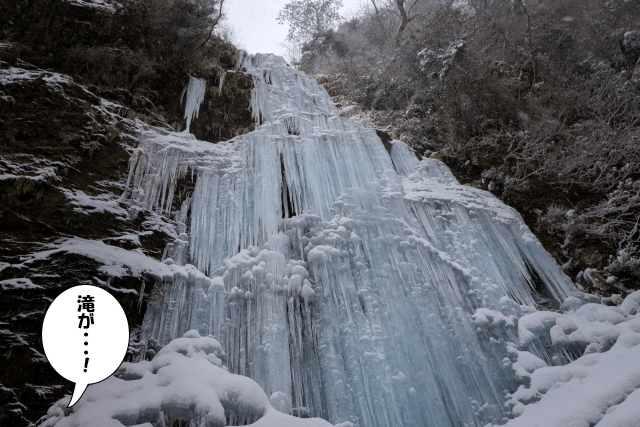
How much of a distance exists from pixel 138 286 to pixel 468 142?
681cm

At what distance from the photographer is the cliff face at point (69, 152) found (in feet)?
13.3

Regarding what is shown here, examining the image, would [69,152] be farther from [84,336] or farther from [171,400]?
[171,400]

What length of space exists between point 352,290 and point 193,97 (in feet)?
17.3

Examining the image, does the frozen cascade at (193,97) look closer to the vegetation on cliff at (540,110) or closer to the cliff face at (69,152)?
the cliff face at (69,152)

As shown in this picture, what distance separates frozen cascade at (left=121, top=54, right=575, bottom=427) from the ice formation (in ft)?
0.07

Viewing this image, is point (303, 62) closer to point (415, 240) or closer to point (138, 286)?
point (415, 240)

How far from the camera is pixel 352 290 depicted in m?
5.39

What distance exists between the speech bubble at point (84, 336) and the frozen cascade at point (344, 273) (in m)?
1.12

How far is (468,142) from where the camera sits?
809 cm

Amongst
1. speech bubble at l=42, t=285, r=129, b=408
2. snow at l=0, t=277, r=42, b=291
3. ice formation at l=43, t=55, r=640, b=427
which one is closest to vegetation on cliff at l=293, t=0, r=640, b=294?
ice formation at l=43, t=55, r=640, b=427

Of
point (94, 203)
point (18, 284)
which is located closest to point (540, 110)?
point (94, 203)

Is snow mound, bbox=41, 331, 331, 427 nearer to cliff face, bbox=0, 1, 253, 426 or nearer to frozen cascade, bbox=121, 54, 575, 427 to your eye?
frozen cascade, bbox=121, 54, 575, 427

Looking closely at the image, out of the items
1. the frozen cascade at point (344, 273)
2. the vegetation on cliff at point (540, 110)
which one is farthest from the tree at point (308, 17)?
the frozen cascade at point (344, 273)

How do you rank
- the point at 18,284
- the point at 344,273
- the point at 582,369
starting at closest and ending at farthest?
the point at 18,284 < the point at 582,369 < the point at 344,273
